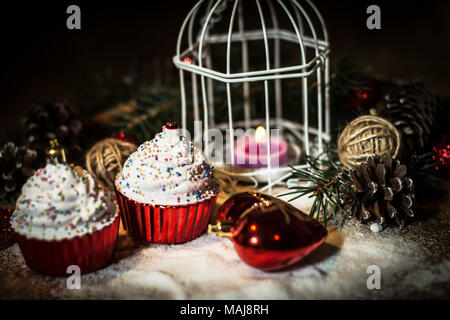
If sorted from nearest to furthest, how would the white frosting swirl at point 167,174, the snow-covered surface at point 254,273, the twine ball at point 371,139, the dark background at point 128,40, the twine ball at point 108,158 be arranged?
1. the snow-covered surface at point 254,273
2. the white frosting swirl at point 167,174
3. the twine ball at point 371,139
4. the twine ball at point 108,158
5. the dark background at point 128,40

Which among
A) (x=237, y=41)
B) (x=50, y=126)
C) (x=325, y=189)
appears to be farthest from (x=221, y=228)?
(x=237, y=41)

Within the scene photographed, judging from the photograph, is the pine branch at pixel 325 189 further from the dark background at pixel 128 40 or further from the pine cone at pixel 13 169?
the dark background at pixel 128 40

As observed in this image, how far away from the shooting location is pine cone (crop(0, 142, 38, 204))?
1058mm

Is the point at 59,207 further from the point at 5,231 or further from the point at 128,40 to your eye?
the point at 128,40

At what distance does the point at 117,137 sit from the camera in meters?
1.15

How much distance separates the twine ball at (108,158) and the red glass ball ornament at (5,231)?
0.64 feet

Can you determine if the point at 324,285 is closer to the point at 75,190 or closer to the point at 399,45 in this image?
the point at 75,190

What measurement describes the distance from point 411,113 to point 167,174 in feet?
1.99

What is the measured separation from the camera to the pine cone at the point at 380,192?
2.92 ft

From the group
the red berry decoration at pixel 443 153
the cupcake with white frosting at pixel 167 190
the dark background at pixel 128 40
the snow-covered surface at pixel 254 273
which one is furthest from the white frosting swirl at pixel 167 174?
the dark background at pixel 128 40

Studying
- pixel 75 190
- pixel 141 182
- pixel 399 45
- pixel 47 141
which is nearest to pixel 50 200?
pixel 75 190

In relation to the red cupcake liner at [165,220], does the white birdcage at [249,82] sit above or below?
above

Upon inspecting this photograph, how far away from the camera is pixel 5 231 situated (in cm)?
95
